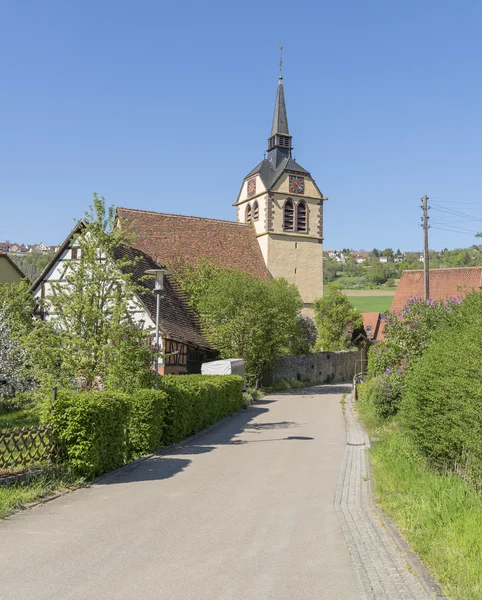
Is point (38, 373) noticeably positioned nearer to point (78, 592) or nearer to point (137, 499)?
point (137, 499)

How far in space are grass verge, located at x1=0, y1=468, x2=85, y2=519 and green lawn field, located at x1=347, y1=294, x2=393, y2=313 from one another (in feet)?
237

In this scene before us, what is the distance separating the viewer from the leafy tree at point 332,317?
4916 centimetres

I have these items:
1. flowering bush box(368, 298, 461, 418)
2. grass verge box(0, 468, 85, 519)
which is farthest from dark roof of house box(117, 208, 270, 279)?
grass verge box(0, 468, 85, 519)

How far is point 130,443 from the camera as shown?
1434 centimetres

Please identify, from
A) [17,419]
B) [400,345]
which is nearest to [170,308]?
[17,419]

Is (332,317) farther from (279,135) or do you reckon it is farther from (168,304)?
(168,304)

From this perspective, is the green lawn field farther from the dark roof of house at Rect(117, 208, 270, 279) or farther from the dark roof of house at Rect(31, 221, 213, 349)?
the dark roof of house at Rect(31, 221, 213, 349)

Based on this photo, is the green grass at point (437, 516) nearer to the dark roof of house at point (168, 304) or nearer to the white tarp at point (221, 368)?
the dark roof of house at point (168, 304)

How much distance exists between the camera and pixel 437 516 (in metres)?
8.10

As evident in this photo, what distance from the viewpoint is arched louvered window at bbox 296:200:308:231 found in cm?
5004

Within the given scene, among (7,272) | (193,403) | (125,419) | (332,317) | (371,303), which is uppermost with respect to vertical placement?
(371,303)

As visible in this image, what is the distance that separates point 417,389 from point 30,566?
25.0 feet

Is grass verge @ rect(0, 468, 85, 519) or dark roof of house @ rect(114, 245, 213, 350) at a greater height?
dark roof of house @ rect(114, 245, 213, 350)

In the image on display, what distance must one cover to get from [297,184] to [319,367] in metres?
15.0
